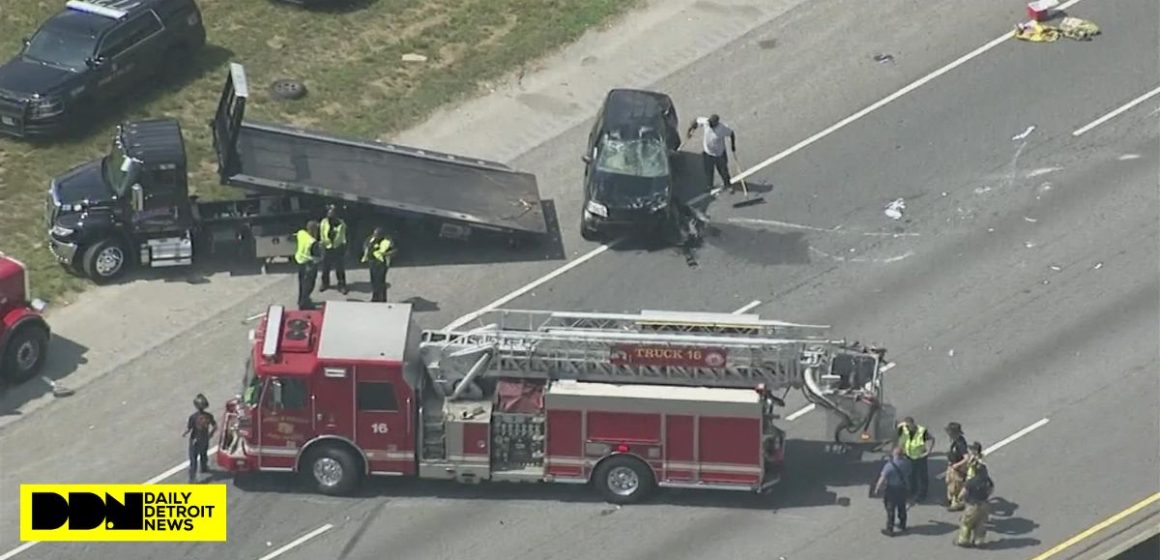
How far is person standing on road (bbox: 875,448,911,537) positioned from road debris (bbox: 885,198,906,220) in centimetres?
872

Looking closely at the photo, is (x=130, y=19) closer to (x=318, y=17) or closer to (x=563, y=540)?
(x=318, y=17)

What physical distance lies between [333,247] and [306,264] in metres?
0.63

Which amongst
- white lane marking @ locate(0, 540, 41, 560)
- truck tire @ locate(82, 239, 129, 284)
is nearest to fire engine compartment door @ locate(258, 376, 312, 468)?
white lane marking @ locate(0, 540, 41, 560)

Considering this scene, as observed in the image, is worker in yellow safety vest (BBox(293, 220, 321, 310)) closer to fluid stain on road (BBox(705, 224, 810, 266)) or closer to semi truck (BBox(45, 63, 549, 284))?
semi truck (BBox(45, 63, 549, 284))

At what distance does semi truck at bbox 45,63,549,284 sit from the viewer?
131ft

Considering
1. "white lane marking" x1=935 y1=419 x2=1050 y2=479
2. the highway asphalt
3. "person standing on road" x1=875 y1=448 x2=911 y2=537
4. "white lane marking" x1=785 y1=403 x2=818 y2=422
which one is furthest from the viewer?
"white lane marking" x1=785 y1=403 x2=818 y2=422

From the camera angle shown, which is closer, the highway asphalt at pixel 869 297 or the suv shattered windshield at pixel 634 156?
the highway asphalt at pixel 869 297

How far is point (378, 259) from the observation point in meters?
38.9

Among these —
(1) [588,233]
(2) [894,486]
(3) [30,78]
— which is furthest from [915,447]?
(3) [30,78]

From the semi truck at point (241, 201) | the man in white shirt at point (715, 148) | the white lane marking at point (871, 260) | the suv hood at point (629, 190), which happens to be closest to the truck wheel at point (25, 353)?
the semi truck at point (241, 201)

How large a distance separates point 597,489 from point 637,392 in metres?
1.70

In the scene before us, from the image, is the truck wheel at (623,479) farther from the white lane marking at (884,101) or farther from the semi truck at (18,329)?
the white lane marking at (884,101)

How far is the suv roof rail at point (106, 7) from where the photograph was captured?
45219mm

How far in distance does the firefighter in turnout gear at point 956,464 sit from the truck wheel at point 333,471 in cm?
853
